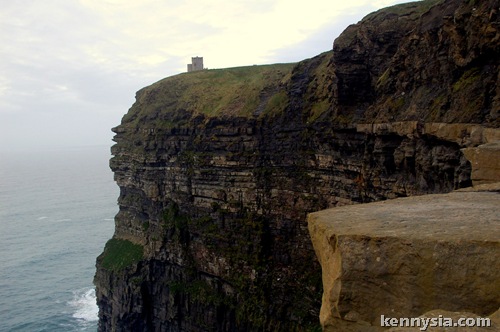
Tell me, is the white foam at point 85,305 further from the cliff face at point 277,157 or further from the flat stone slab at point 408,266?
the flat stone slab at point 408,266

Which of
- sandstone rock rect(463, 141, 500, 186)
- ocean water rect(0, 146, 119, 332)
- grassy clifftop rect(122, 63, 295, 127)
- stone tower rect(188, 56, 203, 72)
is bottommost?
ocean water rect(0, 146, 119, 332)

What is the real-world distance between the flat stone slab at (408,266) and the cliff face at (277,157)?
9.75m

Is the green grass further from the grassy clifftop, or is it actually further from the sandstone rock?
the sandstone rock

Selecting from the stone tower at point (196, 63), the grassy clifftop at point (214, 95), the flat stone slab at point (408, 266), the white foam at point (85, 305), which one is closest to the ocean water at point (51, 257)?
the white foam at point (85, 305)

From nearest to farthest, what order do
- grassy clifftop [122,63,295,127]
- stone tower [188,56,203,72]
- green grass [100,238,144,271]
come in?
grassy clifftop [122,63,295,127], green grass [100,238,144,271], stone tower [188,56,203,72]

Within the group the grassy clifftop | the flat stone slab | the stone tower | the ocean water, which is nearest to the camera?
the flat stone slab

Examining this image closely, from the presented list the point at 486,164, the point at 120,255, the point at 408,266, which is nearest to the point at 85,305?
the point at 120,255

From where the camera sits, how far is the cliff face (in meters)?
20.8

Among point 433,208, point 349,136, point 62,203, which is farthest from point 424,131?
point 62,203

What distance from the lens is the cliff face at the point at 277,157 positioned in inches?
819

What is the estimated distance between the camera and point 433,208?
27.8ft

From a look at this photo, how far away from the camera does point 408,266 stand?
6359mm

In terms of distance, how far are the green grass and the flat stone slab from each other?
43.5 metres

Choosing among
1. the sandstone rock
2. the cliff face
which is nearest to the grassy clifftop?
the cliff face
